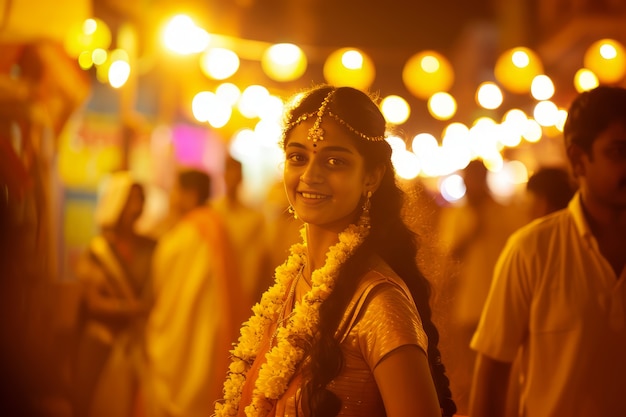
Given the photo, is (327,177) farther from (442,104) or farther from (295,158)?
(442,104)

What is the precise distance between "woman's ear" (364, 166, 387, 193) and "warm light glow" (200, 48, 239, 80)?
11.4 metres

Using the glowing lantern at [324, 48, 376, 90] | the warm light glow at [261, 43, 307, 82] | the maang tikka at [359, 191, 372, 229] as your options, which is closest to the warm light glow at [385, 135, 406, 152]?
the maang tikka at [359, 191, 372, 229]

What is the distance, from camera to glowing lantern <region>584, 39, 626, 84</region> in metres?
11.6

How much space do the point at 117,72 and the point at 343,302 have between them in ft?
29.8

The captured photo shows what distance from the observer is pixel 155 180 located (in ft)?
52.7

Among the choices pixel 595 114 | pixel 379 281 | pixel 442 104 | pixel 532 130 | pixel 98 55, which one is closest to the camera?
pixel 379 281

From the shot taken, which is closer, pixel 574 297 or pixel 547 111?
pixel 574 297

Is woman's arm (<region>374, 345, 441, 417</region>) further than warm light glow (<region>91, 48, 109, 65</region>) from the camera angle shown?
No

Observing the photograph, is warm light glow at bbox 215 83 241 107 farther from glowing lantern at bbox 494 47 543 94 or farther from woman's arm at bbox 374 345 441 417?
woman's arm at bbox 374 345 441 417

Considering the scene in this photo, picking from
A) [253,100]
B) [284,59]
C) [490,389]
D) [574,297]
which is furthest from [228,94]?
[574,297]

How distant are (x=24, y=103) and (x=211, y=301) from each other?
266 centimetres

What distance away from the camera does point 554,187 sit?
5.41m

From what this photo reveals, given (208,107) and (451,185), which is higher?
(451,185)

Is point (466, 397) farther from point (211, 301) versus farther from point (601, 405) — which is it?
point (211, 301)
